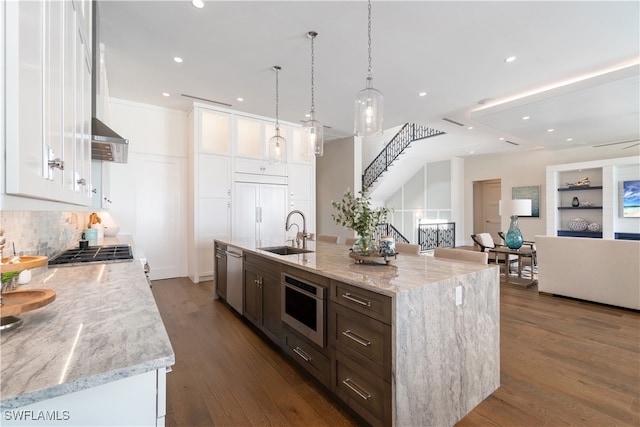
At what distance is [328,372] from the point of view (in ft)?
6.36

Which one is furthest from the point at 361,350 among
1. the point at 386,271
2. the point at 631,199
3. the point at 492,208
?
the point at 492,208

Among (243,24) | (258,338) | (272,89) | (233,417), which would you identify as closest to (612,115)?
(272,89)

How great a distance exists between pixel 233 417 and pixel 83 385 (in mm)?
1454

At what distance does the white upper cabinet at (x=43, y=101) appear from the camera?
0.62 meters

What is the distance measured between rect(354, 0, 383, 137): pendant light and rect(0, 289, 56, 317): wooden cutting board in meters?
2.51

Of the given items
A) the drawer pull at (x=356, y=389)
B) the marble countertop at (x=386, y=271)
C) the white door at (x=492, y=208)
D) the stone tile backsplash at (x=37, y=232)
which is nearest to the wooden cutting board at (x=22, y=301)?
the stone tile backsplash at (x=37, y=232)

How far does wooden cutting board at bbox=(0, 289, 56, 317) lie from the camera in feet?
2.91

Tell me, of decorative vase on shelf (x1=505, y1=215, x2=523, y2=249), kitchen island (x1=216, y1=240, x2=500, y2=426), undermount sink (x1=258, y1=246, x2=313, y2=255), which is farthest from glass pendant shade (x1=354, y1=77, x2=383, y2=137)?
decorative vase on shelf (x1=505, y1=215, x2=523, y2=249)

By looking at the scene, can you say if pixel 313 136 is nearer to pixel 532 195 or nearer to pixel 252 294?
pixel 252 294

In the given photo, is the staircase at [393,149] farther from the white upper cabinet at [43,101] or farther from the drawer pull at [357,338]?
the white upper cabinet at [43,101]

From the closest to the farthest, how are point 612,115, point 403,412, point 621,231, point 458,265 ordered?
point 403,412 < point 458,265 < point 612,115 < point 621,231

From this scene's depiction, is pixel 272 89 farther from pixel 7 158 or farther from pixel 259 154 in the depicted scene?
pixel 7 158

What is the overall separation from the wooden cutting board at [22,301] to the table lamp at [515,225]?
19.7 ft

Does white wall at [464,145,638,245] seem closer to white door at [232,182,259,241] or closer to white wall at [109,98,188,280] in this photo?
white door at [232,182,259,241]
